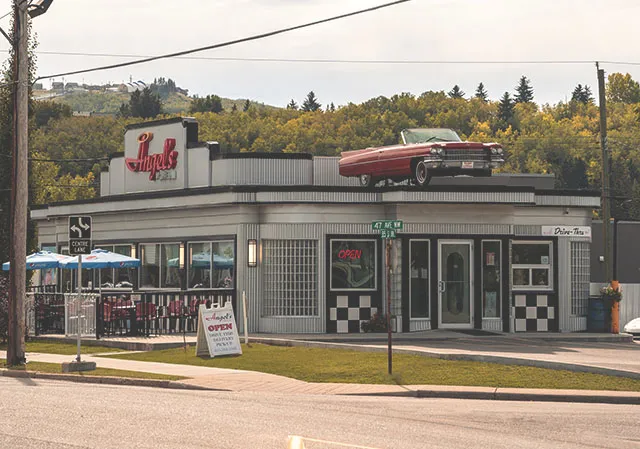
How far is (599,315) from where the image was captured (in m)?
35.2

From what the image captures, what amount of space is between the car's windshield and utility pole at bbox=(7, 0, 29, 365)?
12901 mm

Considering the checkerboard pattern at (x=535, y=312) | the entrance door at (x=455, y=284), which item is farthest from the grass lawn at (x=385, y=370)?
the checkerboard pattern at (x=535, y=312)

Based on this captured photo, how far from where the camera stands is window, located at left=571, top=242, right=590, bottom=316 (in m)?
35.3

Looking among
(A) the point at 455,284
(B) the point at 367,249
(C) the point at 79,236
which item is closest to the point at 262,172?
(B) the point at 367,249

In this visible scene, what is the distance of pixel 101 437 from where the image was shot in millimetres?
13547

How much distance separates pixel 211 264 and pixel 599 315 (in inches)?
475

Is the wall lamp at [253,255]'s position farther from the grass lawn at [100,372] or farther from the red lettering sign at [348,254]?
the grass lawn at [100,372]

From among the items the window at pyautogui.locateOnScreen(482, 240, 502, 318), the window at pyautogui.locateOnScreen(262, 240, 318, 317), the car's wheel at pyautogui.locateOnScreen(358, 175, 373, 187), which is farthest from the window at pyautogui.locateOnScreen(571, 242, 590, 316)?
the window at pyautogui.locateOnScreen(262, 240, 318, 317)

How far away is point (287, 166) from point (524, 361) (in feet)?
48.6

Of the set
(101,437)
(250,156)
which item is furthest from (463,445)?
(250,156)

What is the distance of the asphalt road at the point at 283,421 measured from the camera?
1347 centimetres

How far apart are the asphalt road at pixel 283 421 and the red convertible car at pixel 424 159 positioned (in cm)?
1442

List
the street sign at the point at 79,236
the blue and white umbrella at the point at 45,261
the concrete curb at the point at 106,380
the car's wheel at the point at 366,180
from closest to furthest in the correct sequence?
the concrete curb at the point at 106,380 < the street sign at the point at 79,236 < the blue and white umbrella at the point at 45,261 < the car's wheel at the point at 366,180

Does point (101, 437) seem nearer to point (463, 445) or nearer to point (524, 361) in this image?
point (463, 445)
